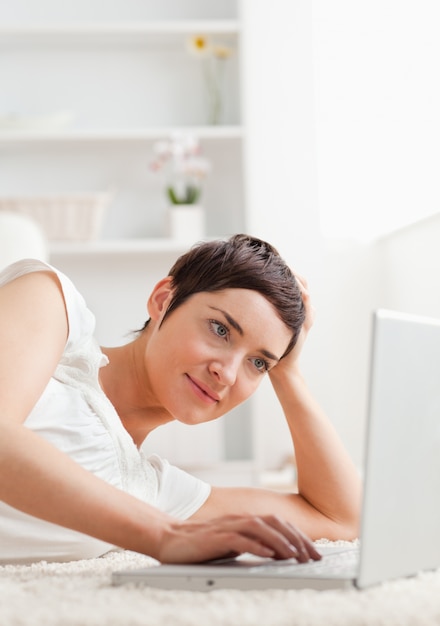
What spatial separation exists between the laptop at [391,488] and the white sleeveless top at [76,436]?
41cm

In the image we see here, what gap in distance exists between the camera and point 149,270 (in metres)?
4.14

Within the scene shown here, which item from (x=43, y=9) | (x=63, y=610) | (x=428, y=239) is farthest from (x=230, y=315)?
(x=43, y=9)

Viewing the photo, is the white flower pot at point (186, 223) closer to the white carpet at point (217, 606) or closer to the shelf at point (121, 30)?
the shelf at point (121, 30)

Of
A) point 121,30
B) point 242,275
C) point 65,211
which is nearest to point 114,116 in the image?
point 121,30

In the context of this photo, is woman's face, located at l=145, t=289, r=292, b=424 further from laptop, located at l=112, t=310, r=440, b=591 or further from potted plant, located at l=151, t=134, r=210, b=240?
potted plant, located at l=151, t=134, r=210, b=240

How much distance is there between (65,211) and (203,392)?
2613mm

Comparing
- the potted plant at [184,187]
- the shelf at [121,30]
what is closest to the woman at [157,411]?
the potted plant at [184,187]

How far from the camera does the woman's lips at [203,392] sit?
1310 mm

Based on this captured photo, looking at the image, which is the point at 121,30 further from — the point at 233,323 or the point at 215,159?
the point at 233,323

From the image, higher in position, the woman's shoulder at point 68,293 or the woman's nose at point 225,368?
the woman's shoulder at point 68,293

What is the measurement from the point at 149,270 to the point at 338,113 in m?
1.06

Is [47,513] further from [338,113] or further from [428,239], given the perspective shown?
[338,113]

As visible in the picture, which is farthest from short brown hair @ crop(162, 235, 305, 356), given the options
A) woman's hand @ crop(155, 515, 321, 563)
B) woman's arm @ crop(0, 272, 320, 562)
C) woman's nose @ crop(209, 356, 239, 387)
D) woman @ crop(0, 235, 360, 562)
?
woman's hand @ crop(155, 515, 321, 563)

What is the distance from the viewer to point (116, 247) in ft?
12.7
